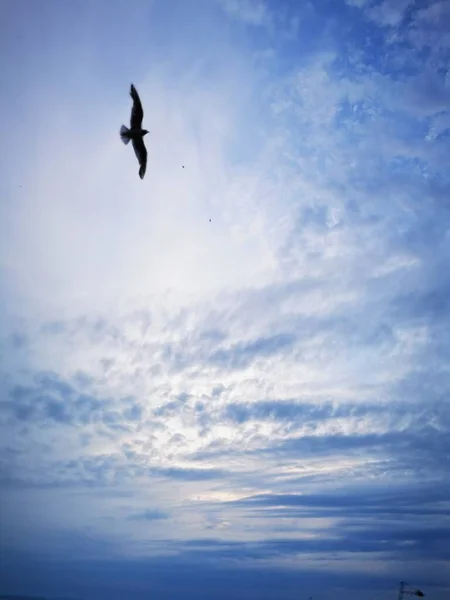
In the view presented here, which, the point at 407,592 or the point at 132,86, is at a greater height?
the point at 132,86

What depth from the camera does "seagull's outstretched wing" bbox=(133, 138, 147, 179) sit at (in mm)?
34969

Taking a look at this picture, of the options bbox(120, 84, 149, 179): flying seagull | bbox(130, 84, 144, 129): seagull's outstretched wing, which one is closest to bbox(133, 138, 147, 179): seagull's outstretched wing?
bbox(120, 84, 149, 179): flying seagull

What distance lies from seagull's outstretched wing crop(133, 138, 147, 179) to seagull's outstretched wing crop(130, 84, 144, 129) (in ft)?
3.60

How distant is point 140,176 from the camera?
34250mm

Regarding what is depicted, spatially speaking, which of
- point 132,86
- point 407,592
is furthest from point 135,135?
point 407,592

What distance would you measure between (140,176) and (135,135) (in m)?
3.43

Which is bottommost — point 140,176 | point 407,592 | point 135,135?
point 407,592

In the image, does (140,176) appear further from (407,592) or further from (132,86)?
(407,592)

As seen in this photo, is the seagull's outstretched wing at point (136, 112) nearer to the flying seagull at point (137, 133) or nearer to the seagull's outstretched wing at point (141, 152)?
the flying seagull at point (137, 133)

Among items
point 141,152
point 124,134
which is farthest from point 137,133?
point 141,152

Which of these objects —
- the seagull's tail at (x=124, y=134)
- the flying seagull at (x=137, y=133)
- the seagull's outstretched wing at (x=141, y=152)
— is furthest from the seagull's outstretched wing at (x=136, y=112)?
the seagull's outstretched wing at (x=141, y=152)

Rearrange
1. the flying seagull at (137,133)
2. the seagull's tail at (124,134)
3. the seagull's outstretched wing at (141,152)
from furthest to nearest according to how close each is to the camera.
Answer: the seagull's outstretched wing at (141,152) → the seagull's tail at (124,134) → the flying seagull at (137,133)

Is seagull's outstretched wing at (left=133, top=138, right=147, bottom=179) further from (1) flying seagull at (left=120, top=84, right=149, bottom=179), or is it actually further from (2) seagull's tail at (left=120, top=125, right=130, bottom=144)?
(2) seagull's tail at (left=120, top=125, right=130, bottom=144)

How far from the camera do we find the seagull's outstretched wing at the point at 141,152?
1377 inches
